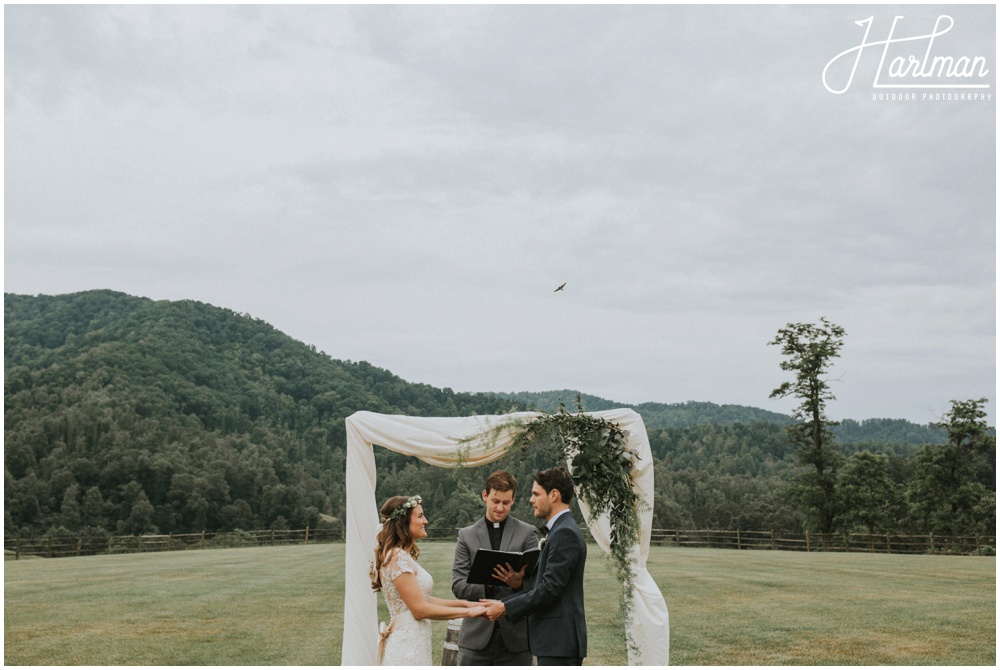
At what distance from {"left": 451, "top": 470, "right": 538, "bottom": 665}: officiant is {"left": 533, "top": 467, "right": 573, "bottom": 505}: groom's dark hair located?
753mm

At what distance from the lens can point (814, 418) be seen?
4016cm

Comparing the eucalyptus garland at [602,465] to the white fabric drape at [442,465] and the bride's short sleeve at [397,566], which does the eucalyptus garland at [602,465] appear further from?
the bride's short sleeve at [397,566]

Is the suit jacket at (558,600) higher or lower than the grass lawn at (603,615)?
higher

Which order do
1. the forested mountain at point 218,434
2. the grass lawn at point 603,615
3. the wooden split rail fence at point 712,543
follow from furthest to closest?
the forested mountain at point 218,434 < the wooden split rail fence at point 712,543 < the grass lawn at point 603,615

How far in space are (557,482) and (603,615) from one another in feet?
35.5

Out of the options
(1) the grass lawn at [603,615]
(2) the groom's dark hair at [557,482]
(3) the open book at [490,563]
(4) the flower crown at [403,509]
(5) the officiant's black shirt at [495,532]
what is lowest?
(1) the grass lawn at [603,615]

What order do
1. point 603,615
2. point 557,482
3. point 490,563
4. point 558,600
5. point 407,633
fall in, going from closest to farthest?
point 558,600
point 557,482
point 407,633
point 490,563
point 603,615

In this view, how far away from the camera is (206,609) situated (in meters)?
16.6

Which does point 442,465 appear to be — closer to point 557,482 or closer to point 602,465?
point 602,465

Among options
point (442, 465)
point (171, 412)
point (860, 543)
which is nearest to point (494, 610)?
point (442, 465)

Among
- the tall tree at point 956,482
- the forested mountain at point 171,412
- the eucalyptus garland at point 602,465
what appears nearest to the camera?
the eucalyptus garland at point 602,465

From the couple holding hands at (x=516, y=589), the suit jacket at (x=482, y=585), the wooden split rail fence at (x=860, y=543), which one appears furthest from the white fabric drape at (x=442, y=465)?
the wooden split rail fence at (x=860, y=543)

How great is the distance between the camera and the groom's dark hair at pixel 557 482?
5512 millimetres

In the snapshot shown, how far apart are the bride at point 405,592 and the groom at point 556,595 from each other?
1.28 feet
